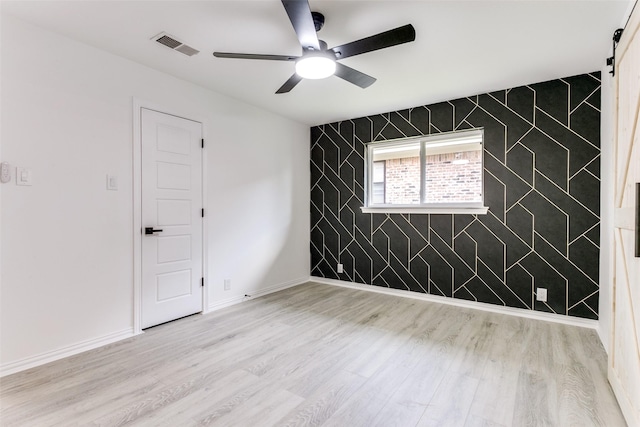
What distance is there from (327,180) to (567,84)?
306cm

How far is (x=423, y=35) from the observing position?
7.69ft

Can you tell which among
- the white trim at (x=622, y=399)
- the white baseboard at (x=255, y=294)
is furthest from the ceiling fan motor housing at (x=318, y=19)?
the white baseboard at (x=255, y=294)

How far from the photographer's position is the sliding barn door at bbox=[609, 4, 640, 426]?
1.54 meters

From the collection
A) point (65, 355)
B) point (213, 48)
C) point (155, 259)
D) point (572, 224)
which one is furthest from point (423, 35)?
point (65, 355)

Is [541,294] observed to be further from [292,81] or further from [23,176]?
[23,176]

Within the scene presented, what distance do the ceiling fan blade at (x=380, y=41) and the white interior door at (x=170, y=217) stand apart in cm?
193

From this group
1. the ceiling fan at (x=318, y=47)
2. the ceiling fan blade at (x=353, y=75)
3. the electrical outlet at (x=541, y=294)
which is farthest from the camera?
the electrical outlet at (x=541, y=294)

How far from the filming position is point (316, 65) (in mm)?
2186

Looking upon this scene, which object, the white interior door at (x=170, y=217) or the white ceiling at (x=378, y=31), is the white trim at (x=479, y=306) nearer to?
the white interior door at (x=170, y=217)

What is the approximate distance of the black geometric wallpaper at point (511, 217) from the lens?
9.84 feet

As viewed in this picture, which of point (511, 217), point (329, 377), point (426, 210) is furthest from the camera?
point (426, 210)

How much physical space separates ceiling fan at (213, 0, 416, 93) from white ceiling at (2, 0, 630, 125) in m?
0.25

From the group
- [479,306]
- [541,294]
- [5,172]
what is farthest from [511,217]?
[5,172]

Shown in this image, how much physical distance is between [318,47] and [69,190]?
2.22 metres
